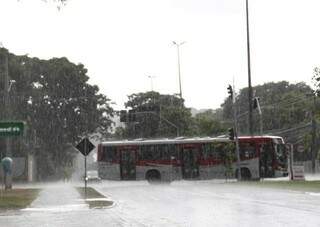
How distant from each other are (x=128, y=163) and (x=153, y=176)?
2158mm

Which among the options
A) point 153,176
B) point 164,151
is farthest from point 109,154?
point 164,151

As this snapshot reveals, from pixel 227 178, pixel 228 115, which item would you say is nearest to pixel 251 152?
pixel 227 178

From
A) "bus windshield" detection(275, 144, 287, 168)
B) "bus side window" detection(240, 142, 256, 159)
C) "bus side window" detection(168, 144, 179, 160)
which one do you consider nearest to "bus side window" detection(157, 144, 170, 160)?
"bus side window" detection(168, 144, 179, 160)

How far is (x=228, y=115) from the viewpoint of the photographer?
110 meters

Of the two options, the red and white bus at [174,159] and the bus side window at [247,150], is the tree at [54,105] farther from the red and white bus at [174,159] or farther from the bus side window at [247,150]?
the bus side window at [247,150]

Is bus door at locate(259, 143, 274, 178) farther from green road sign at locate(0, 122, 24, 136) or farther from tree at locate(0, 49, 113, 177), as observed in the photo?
tree at locate(0, 49, 113, 177)

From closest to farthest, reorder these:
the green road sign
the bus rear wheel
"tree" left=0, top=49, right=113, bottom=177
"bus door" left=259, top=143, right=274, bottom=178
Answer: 1. the green road sign
2. "bus door" left=259, top=143, right=274, bottom=178
3. the bus rear wheel
4. "tree" left=0, top=49, right=113, bottom=177

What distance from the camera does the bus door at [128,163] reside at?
5212 centimetres

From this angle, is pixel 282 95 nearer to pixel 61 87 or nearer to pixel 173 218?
pixel 61 87

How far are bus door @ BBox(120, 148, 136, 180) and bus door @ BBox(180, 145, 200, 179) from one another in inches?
145

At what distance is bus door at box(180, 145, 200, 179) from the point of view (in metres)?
51.8

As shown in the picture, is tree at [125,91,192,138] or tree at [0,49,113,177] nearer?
tree at [0,49,113,177]

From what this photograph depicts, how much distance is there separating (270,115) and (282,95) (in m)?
4.83

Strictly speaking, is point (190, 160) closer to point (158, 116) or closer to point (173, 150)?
Result: point (173, 150)
